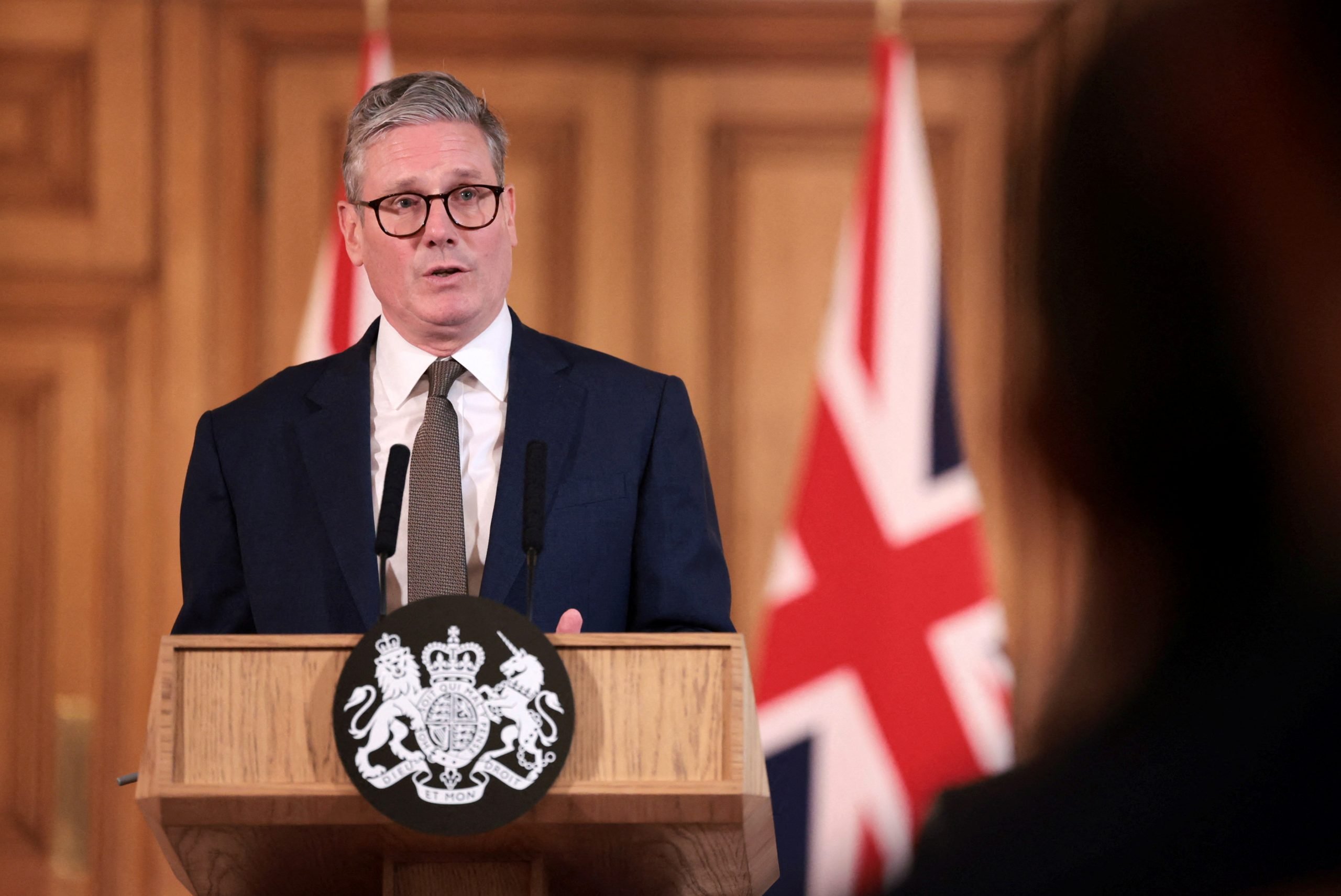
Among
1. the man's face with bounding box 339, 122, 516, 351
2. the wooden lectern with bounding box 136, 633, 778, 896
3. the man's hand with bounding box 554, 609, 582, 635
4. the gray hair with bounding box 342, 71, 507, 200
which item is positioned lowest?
the wooden lectern with bounding box 136, 633, 778, 896

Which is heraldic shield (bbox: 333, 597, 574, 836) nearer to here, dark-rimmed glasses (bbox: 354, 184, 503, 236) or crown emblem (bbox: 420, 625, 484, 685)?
crown emblem (bbox: 420, 625, 484, 685)

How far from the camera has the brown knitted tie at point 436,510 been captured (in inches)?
70.1

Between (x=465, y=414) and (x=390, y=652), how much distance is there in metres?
0.73

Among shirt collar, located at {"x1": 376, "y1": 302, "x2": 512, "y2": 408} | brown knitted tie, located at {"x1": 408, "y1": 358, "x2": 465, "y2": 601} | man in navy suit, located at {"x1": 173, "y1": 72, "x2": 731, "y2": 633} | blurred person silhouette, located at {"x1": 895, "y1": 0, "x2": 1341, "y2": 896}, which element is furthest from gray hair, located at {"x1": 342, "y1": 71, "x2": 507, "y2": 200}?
blurred person silhouette, located at {"x1": 895, "y1": 0, "x2": 1341, "y2": 896}

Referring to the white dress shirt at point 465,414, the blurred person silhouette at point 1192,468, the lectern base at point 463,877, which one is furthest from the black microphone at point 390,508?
the blurred person silhouette at point 1192,468

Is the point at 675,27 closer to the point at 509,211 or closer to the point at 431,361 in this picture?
the point at 509,211

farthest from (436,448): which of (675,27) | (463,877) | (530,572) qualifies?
(675,27)

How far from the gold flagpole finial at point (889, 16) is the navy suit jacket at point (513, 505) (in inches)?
67.8

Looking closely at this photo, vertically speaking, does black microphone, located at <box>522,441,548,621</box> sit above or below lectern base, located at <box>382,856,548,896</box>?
above

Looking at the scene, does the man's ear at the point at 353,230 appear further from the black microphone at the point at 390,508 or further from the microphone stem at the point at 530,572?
the microphone stem at the point at 530,572

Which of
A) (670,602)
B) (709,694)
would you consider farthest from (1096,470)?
(709,694)

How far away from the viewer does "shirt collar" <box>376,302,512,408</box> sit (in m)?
2.00

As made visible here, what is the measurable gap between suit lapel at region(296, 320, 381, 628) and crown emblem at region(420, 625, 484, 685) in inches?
19.0

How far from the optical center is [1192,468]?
335 cm
